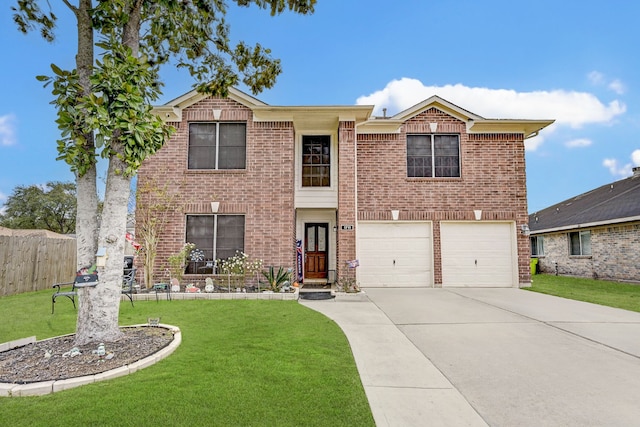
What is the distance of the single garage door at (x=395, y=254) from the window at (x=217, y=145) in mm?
4879

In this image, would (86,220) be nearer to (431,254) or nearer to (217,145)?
(217,145)

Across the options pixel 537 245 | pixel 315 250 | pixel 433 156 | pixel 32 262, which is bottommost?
pixel 32 262

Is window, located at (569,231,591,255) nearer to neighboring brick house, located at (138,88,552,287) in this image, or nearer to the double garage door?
neighboring brick house, located at (138,88,552,287)

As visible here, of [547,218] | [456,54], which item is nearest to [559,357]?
[456,54]

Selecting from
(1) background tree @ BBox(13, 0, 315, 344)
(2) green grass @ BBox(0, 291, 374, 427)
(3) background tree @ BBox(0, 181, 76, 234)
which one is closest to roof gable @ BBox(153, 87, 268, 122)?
(1) background tree @ BBox(13, 0, 315, 344)

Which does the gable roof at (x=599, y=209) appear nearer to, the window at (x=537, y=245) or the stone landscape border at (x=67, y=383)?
the window at (x=537, y=245)

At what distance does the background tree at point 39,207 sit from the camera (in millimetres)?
31141

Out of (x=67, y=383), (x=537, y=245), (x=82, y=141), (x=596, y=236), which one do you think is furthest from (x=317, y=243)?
(x=537, y=245)

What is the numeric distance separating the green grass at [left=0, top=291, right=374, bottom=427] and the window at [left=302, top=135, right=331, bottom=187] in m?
6.70

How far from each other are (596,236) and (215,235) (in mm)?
16375

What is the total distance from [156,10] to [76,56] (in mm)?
1551

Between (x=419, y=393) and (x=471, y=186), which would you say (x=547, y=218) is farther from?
(x=419, y=393)

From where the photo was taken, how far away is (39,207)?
31641 millimetres

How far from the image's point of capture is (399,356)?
4.71 meters
